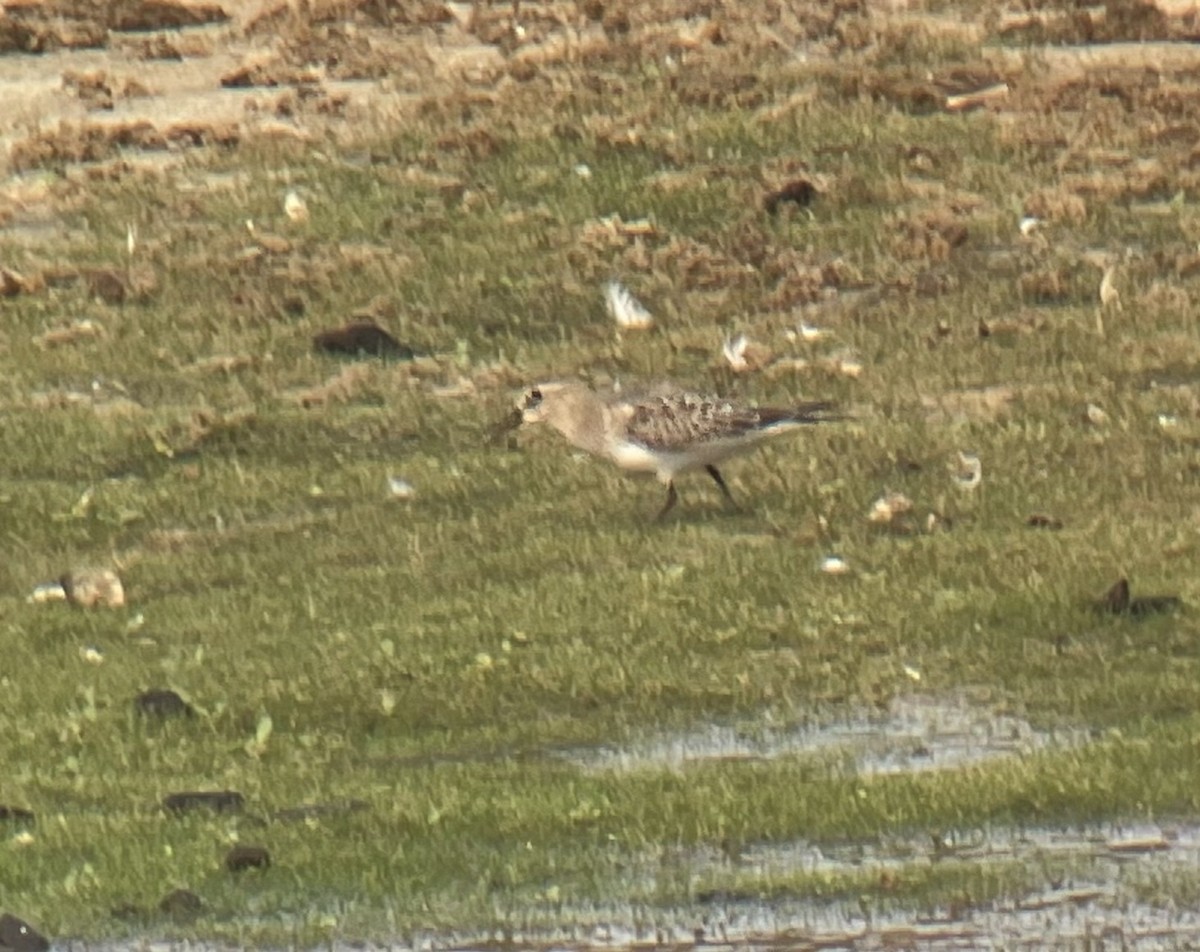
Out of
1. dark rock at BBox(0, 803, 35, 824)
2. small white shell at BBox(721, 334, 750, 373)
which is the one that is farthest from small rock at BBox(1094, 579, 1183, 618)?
small white shell at BBox(721, 334, 750, 373)

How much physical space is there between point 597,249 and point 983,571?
755 centimetres

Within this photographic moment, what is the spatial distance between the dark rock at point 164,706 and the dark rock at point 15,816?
50.2 inches

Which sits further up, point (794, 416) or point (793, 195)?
point (794, 416)

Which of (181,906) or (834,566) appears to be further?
(834,566)

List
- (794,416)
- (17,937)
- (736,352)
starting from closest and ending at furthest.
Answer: (17,937), (794,416), (736,352)

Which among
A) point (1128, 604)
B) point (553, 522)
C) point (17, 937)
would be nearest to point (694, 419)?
point (553, 522)

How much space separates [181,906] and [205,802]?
115 centimetres

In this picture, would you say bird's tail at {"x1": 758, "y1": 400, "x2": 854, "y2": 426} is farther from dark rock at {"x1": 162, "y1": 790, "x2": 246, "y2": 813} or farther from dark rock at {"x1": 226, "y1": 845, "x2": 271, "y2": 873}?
dark rock at {"x1": 226, "y1": 845, "x2": 271, "y2": 873}

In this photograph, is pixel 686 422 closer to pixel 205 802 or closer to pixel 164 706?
pixel 164 706

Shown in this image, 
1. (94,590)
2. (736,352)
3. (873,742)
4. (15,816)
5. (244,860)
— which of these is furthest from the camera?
(736,352)

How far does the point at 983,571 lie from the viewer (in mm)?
14812

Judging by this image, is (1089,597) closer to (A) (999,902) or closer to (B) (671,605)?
(B) (671,605)

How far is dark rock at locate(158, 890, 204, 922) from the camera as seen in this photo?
1093 cm

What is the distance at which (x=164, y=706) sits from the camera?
13.3 m
